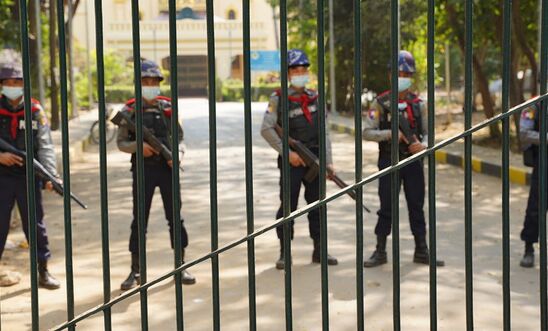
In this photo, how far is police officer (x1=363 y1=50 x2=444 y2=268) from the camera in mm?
6418

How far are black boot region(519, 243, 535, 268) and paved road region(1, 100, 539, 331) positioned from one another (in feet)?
0.28

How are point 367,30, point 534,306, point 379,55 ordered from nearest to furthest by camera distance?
1. point 534,306
2. point 367,30
3. point 379,55

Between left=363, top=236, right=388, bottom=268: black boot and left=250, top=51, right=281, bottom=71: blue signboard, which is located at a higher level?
left=250, top=51, right=281, bottom=71: blue signboard

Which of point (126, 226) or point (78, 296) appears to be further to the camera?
point (126, 226)

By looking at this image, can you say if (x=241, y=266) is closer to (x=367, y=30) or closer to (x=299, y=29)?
(x=367, y=30)

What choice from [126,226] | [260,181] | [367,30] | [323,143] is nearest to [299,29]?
[367,30]

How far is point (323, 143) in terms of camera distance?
9.98 feet

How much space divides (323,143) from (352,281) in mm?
3336

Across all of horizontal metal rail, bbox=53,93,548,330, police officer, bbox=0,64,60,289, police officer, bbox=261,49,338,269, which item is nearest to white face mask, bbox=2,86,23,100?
police officer, bbox=0,64,60,289

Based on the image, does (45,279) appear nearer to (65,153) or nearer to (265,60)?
(65,153)

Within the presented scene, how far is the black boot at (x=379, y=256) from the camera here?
6.73m

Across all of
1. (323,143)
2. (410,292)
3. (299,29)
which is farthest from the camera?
(299,29)

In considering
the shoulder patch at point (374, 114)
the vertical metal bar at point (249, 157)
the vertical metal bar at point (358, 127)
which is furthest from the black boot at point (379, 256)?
the vertical metal bar at point (249, 157)

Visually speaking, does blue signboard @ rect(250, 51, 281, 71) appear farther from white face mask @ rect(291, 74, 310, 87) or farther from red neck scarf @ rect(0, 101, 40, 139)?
red neck scarf @ rect(0, 101, 40, 139)
